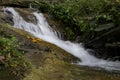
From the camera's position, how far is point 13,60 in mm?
8461

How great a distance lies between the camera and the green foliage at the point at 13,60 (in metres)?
7.94

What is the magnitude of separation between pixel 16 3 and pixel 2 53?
36.3 feet

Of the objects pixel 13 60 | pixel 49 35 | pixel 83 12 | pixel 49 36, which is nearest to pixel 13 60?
pixel 13 60

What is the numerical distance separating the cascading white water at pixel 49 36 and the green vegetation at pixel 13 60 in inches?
155

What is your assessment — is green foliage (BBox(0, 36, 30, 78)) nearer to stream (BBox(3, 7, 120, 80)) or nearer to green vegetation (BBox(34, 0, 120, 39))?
stream (BBox(3, 7, 120, 80))

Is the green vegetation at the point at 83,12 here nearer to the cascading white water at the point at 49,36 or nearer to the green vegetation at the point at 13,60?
the cascading white water at the point at 49,36

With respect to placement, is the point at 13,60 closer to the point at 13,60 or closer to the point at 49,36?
the point at 13,60

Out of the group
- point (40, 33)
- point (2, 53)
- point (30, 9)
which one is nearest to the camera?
point (2, 53)

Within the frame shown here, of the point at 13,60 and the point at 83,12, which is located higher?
the point at 13,60

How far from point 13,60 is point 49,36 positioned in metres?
7.89

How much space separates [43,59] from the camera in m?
10.2

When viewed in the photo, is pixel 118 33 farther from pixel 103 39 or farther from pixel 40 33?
pixel 40 33

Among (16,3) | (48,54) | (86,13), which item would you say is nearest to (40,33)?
(86,13)

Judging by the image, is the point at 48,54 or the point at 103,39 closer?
the point at 48,54
